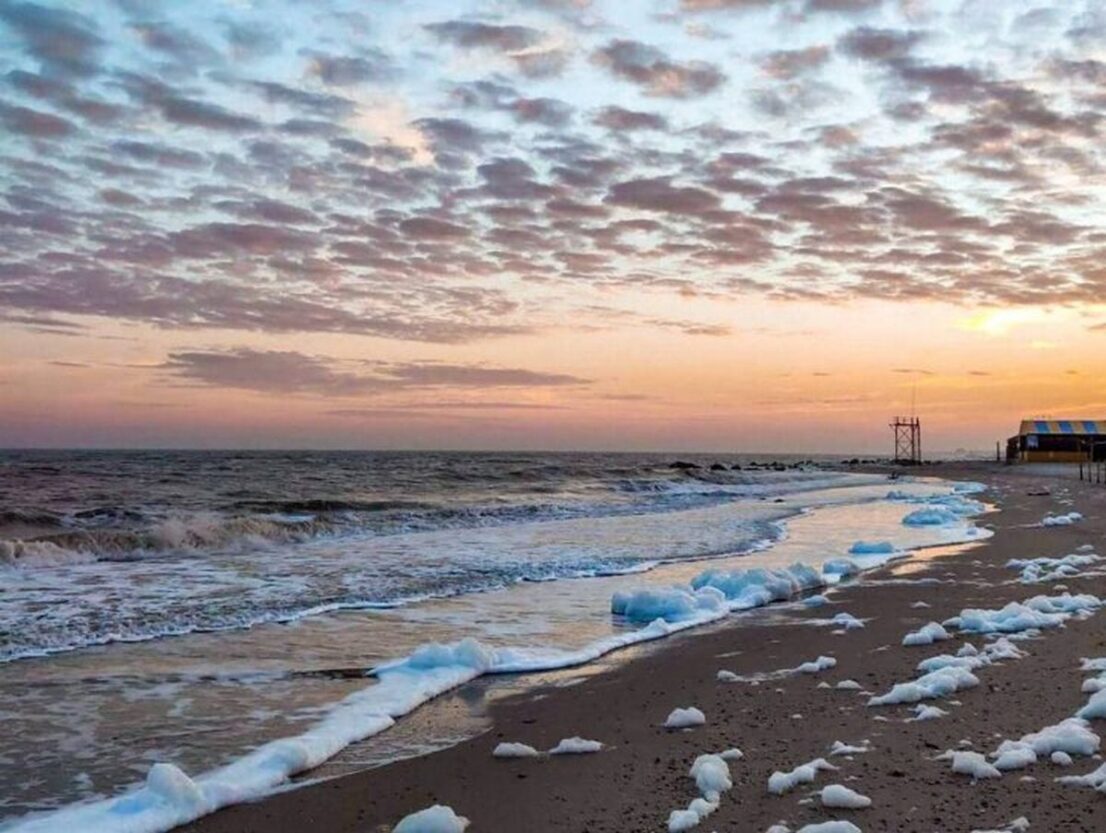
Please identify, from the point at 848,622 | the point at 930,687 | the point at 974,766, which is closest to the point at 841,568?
the point at 848,622

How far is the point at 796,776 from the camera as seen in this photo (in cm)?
512

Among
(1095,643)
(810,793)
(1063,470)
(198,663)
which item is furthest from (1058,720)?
(1063,470)

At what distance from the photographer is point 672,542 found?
20.5 m

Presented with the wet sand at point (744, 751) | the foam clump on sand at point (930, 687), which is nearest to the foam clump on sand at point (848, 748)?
the wet sand at point (744, 751)

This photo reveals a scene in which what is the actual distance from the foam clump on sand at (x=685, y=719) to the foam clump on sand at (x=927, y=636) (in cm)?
322

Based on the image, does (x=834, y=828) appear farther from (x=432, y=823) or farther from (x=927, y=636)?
(x=927, y=636)

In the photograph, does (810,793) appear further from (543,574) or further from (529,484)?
(529,484)

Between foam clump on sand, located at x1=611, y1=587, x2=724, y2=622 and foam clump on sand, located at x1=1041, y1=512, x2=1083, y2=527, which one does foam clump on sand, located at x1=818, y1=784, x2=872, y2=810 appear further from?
foam clump on sand, located at x1=1041, y1=512, x2=1083, y2=527

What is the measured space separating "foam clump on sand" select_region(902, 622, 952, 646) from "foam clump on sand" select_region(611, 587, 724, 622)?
2.71 metres

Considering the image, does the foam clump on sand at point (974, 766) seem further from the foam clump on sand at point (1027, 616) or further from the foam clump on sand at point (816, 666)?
the foam clump on sand at point (1027, 616)

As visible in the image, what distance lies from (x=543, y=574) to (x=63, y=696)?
327 inches

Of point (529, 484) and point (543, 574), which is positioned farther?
point (529, 484)

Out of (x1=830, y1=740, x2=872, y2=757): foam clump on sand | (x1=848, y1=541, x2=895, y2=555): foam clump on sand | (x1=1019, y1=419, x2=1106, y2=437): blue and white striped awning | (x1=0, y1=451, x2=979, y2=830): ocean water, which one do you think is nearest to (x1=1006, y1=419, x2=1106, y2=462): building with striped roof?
(x1=1019, y1=419, x2=1106, y2=437): blue and white striped awning

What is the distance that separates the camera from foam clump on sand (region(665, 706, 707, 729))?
21.1ft
